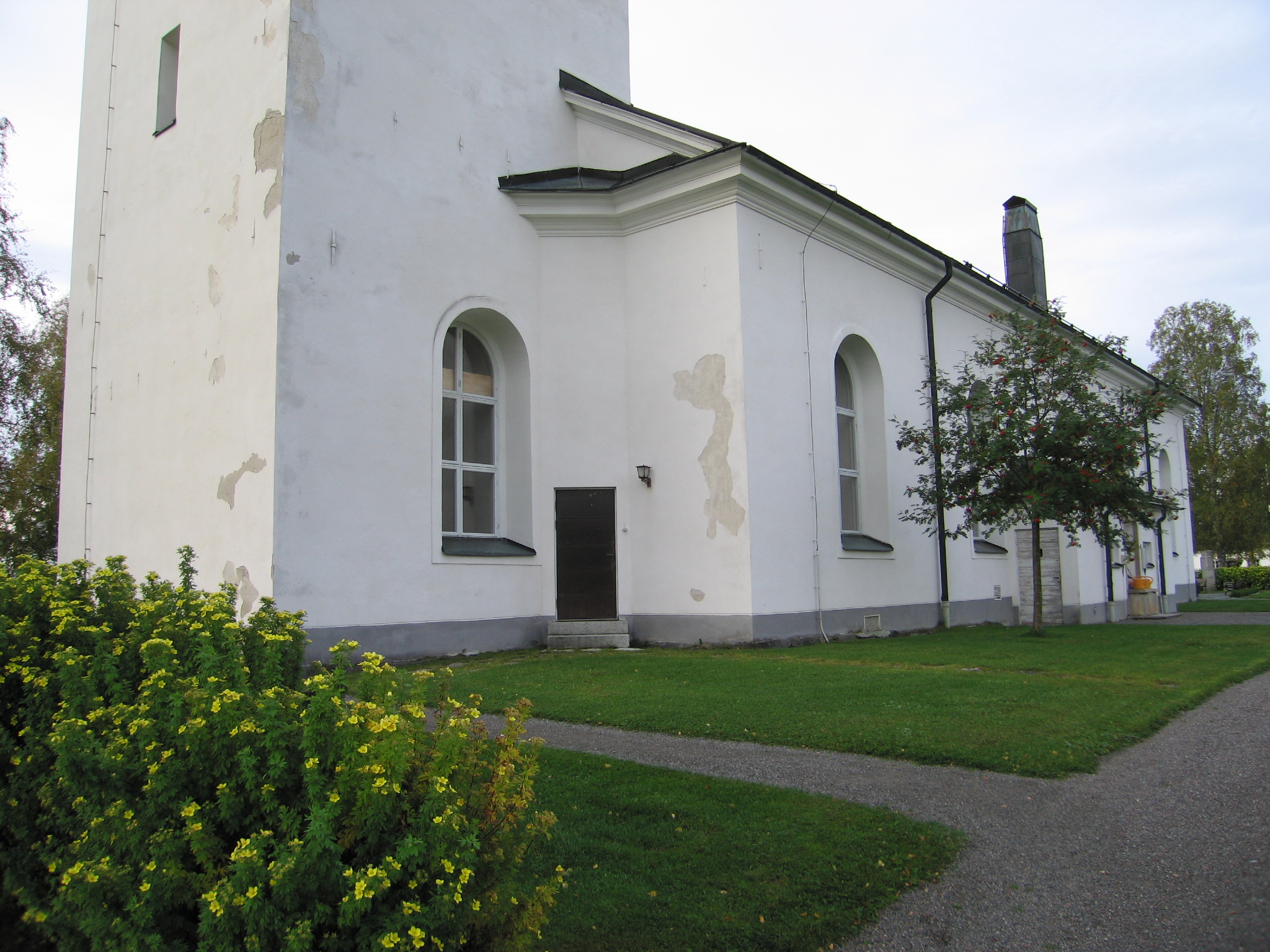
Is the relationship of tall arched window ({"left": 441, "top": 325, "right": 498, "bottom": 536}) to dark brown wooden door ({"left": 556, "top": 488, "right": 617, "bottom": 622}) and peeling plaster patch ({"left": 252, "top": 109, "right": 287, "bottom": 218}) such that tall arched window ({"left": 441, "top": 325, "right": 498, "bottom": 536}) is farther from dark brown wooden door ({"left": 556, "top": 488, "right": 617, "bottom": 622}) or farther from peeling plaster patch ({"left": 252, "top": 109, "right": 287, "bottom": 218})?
peeling plaster patch ({"left": 252, "top": 109, "right": 287, "bottom": 218})

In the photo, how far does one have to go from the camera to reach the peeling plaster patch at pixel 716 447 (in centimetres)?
1284

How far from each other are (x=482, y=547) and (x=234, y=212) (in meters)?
5.65

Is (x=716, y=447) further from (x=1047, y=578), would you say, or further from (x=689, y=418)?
(x=1047, y=578)

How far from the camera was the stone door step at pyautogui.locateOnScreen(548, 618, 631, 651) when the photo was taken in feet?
43.0

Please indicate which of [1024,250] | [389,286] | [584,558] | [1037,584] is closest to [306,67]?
[389,286]

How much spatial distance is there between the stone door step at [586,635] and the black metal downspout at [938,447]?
19.7 ft

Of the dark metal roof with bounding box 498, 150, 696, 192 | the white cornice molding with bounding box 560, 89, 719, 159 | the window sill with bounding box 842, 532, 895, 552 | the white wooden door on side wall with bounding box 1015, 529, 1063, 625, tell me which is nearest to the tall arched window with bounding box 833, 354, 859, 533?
the window sill with bounding box 842, 532, 895, 552

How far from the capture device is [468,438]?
13602 millimetres

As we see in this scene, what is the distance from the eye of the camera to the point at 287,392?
35.6ft

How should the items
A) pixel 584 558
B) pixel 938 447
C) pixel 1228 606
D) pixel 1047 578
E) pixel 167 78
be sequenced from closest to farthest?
pixel 584 558 < pixel 167 78 < pixel 938 447 < pixel 1047 578 < pixel 1228 606

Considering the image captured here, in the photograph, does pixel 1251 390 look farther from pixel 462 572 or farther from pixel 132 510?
pixel 132 510

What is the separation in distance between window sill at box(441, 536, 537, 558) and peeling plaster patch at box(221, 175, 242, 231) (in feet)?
16.7

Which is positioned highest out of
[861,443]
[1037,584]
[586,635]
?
[861,443]

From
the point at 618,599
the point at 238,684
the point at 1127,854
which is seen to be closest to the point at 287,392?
the point at 618,599
